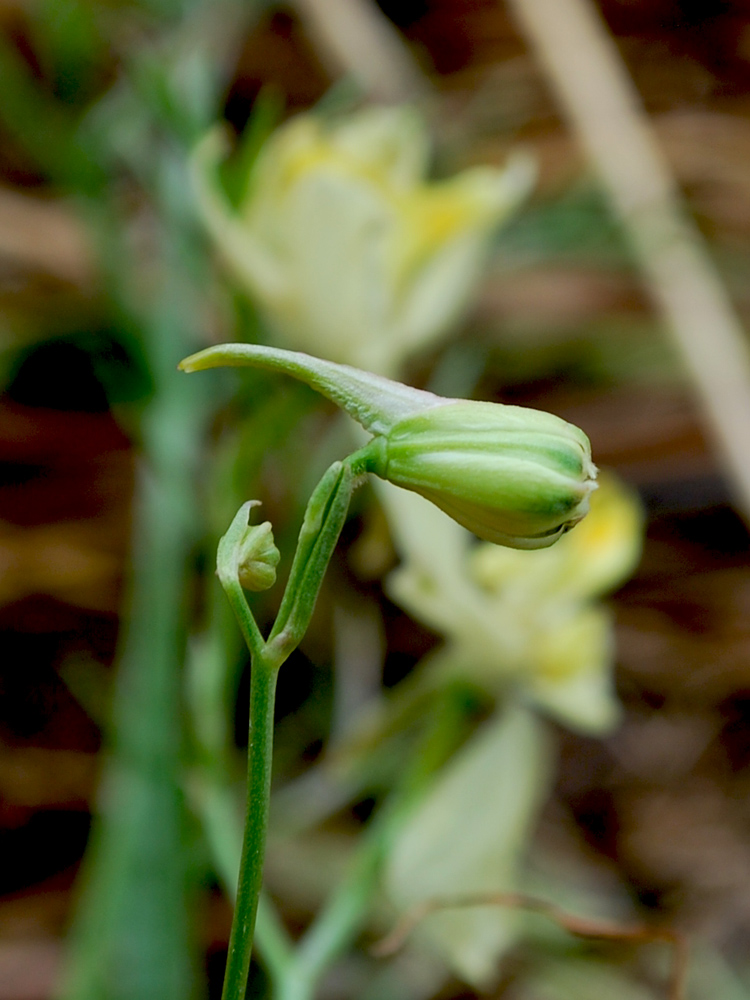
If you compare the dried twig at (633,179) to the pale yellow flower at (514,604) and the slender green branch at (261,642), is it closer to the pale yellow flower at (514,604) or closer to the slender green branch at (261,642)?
the pale yellow flower at (514,604)

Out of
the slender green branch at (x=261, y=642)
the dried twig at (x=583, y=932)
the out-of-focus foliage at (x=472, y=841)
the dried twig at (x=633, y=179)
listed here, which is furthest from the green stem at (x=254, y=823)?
the dried twig at (x=633, y=179)

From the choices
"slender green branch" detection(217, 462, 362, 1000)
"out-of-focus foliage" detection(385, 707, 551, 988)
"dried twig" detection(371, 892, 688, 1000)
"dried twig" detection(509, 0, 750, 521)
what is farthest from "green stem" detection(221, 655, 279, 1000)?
"dried twig" detection(509, 0, 750, 521)

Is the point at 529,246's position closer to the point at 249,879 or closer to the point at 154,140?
the point at 154,140

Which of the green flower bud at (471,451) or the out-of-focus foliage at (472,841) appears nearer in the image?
the green flower bud at (471,451)

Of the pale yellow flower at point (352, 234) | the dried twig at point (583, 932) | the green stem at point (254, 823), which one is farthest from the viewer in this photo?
the pale yellow flower at point (352, 234)

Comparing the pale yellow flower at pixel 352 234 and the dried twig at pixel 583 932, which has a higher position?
the pale yellow flower at pixel 352 234

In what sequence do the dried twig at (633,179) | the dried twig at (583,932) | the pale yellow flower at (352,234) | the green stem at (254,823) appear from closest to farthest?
the green stem at (254,823)
the dried twig at (583,932)
the pale yellow flower at (352,234)
the dried twig at (633,179)

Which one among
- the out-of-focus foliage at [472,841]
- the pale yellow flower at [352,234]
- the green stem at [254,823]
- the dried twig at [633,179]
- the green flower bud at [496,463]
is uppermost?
the dried twig at [633,179]

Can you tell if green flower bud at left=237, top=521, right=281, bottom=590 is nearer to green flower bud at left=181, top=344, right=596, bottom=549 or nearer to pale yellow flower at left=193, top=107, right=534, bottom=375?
green flower bud at left=181, top=344, right=596, bottom=549

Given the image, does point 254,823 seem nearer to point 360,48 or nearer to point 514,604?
point 514,604
